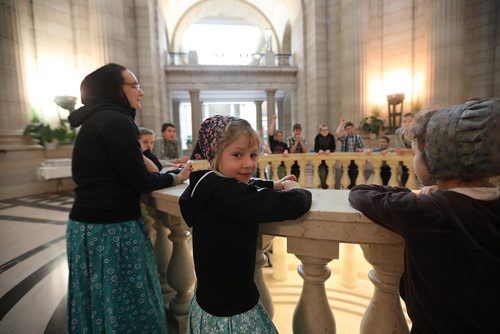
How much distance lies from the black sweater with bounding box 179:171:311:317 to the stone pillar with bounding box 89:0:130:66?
9461 mm

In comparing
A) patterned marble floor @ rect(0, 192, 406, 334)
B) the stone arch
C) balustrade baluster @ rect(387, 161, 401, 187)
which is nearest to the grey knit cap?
patterned marble floor @ rect(0, 192, 406, 334)

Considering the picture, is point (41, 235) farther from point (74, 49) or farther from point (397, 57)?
point (397, 57)

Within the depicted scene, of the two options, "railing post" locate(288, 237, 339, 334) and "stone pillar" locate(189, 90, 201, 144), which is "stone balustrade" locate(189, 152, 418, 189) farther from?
"stone pillar" locate(189, 90, 201, 144)

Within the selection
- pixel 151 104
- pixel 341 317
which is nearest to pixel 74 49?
pixel 151 104

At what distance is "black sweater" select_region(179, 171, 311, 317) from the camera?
1029mm

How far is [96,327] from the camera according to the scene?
162cm

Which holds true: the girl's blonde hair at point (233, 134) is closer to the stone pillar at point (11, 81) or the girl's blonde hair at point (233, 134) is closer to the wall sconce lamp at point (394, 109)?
the stone pillar at point (11, 81)

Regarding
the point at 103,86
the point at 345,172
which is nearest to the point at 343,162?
the point at 345,172

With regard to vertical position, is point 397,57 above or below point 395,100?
above

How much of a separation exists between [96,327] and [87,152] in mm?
1022

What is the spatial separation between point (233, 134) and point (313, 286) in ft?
2.49

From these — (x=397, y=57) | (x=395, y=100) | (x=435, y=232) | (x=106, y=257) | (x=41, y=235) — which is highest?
(x=397, y=57)

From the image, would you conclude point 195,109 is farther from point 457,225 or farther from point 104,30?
point 457,225

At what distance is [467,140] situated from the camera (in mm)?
781
